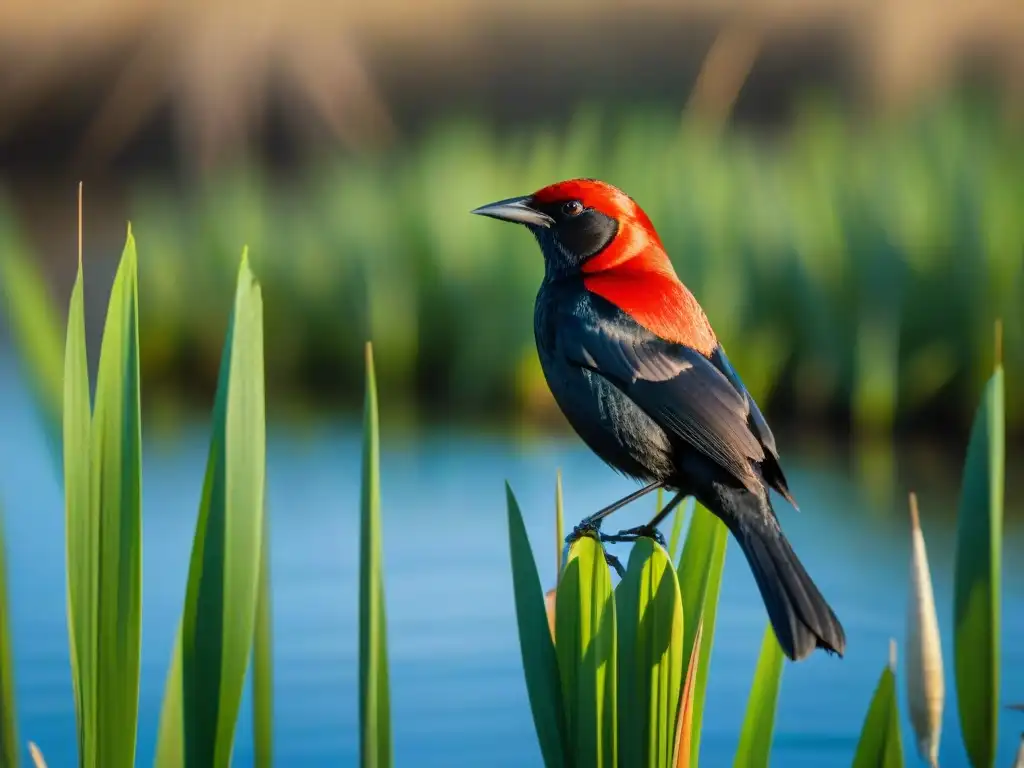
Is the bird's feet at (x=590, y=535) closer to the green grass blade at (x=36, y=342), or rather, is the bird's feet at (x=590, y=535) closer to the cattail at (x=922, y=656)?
the cattail at (x=922, y=656)

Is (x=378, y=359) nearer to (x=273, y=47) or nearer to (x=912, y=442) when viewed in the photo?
(x=912, y=442)

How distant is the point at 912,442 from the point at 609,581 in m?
2.86

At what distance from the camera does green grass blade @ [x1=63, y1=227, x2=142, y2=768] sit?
1.32 metres

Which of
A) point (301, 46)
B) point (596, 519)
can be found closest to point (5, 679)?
point (596, 519)

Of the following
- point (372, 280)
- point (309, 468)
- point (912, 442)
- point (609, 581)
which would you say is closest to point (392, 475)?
point (309, 468)

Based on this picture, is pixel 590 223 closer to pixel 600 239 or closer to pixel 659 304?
pixel 600 239

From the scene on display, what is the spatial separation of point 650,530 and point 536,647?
0.96 ft

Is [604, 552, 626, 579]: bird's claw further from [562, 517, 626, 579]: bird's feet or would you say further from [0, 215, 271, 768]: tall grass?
[0, 215, 271, 768]: tall grass

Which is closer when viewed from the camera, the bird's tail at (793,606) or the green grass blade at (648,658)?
the bird's tail at (793,606)

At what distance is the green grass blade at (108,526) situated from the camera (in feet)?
4.32

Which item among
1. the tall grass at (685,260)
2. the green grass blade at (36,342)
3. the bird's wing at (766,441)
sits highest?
the tall grass at (685,260)

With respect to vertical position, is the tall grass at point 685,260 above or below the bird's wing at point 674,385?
above

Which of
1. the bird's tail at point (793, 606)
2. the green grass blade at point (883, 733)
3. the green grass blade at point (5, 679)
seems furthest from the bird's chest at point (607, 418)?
the green grass blade at point (5, 679)

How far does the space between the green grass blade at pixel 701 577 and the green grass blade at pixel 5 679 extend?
703 millimetres
